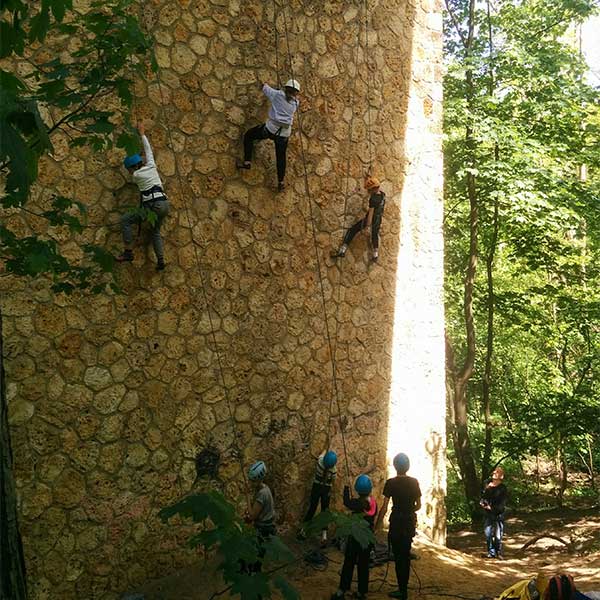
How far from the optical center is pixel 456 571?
A: 7527 mm

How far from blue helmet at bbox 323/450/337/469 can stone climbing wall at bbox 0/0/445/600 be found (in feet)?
1.33

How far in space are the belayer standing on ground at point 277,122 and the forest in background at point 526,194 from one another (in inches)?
222

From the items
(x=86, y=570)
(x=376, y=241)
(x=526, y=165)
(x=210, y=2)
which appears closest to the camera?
(x=86, y=570)

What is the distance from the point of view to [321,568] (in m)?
6.77

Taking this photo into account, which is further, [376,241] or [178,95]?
[376,241]

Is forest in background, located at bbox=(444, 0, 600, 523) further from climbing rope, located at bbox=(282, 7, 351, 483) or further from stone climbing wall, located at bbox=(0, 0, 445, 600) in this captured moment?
climbing rope, located at bbox=(282, 7, 351, 483)

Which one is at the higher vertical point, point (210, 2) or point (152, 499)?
point (210, 2)

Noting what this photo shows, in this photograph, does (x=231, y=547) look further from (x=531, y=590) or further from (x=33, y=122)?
(x=531, y=590)

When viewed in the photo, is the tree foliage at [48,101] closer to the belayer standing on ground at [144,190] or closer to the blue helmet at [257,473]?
the belayer standing on ground at [144,190]

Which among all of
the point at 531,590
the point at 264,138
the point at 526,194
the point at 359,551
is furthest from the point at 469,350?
the point at 531,590

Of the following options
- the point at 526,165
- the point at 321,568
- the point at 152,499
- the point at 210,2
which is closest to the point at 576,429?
the point at 526,165

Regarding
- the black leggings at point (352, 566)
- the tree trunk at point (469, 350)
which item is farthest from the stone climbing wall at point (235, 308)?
the tree trunk at point (469, 350)

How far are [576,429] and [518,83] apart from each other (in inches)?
256

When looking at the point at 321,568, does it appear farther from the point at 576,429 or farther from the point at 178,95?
the point at 576,429
